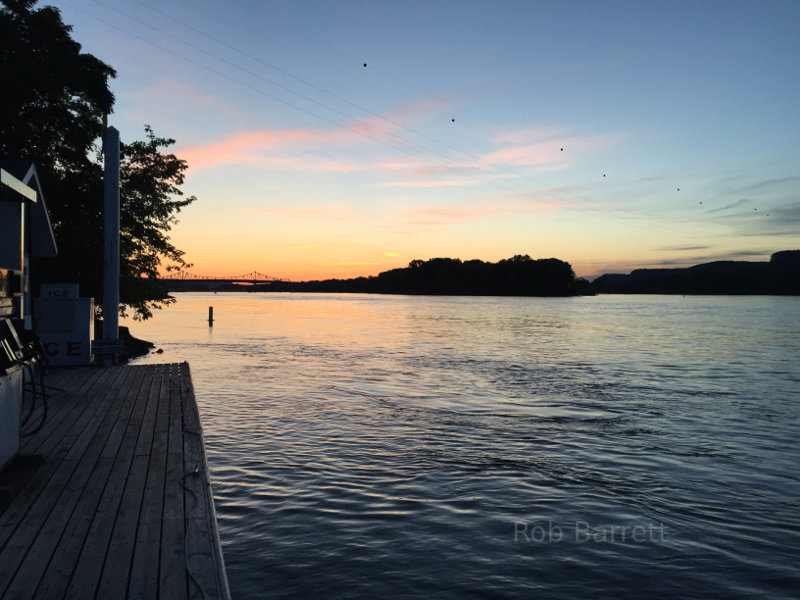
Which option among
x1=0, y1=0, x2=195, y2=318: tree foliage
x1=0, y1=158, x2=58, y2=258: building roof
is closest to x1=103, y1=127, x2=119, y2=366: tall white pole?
x1=0, y1=158, x2=58, y2=258: building roof

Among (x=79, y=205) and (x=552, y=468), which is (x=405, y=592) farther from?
(x=79, y=205)

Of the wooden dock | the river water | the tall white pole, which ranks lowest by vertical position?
the river water

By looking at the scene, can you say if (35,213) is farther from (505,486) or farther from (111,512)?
(505,486)

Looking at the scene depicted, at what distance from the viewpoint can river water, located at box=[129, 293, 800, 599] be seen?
6.81 meters

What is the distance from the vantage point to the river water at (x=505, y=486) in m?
6.81

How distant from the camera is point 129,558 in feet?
13.9

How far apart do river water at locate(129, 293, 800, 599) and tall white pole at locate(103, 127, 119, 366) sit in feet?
11.7

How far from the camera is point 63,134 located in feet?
85.7

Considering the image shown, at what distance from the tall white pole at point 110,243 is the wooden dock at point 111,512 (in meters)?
6.26

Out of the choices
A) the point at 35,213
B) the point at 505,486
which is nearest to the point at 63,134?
the point at 35,213

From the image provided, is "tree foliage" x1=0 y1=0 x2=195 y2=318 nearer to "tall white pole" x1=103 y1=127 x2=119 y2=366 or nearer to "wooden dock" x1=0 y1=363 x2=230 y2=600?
"tall white pole" x1=103 y1=127 x2=119 y2=366

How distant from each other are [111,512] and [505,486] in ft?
21.2

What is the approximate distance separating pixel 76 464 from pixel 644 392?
59.6ft

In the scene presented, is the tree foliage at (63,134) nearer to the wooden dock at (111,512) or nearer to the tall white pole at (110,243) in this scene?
the tall white pole at (110,243)
